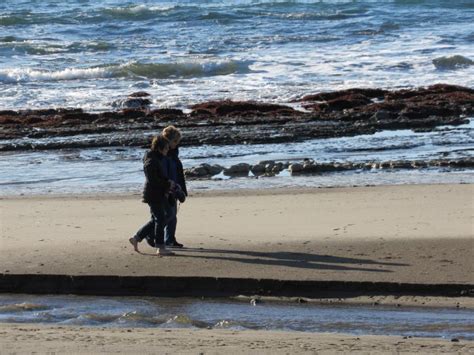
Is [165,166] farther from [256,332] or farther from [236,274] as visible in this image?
[256,332]

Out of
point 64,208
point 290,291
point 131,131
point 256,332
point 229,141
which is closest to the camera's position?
point 256,332

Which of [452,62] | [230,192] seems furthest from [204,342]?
[452,62]

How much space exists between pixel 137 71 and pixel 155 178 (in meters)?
28.0

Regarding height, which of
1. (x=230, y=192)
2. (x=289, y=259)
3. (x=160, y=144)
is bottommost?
(x=230, y=192)

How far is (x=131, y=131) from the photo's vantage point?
23.4 m

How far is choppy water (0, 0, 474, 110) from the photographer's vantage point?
109ft

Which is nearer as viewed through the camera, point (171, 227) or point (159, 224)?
point (159, 224)

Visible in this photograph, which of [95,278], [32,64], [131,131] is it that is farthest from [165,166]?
[32,64]

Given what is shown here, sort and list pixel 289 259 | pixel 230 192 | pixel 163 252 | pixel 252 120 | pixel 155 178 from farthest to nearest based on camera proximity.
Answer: pixel 252 120, pixel 230 192, pixel 163 252, pixel 155 178, pixel 289 259

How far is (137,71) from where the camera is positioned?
38.0 m

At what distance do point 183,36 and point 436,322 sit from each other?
139 feet

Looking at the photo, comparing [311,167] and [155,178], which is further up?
[155,178]

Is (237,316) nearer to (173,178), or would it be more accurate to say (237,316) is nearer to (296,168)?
(173,178)

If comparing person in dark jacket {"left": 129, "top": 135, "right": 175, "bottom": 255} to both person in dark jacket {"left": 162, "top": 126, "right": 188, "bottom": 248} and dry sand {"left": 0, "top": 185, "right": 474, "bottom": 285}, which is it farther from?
dry sand {"left": 0, "top": 185, "right": 474, "bottom": 285}
